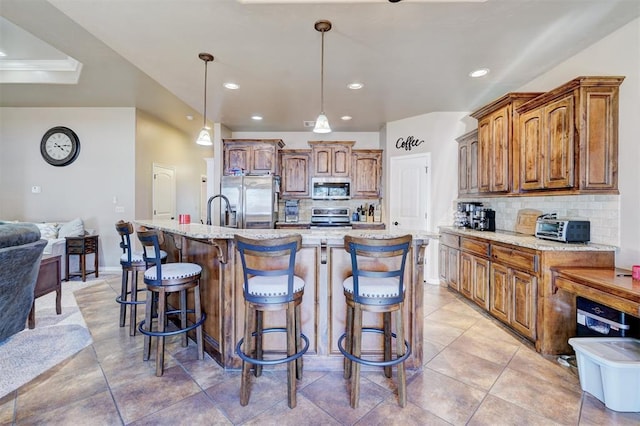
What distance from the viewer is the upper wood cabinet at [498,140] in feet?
10.5

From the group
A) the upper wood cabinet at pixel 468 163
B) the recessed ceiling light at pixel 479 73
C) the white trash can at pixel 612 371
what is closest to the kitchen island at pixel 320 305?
the white trash can at pixel 612 371

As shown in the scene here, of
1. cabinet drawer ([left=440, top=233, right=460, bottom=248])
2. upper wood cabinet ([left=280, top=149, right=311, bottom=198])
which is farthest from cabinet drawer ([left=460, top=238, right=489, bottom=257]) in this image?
upper wood cabinet ([left=280, top=149, right=311, bottom=198])

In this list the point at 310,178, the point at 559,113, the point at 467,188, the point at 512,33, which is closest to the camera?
the point at 512,33

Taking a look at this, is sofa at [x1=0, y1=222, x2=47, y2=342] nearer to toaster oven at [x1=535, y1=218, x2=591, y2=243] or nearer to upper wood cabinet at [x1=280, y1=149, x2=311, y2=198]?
upper wood cabinet at [x1=280, y1=149, x2=311, y2=198]

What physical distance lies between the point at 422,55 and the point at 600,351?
9.34 feet

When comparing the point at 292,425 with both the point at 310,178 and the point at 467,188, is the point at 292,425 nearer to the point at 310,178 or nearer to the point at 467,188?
the point at 467,188

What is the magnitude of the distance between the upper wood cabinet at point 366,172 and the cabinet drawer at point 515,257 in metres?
2.65

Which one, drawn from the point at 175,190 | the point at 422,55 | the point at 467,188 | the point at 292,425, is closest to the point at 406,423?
the point at 292,425

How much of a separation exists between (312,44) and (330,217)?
3301 millimetres

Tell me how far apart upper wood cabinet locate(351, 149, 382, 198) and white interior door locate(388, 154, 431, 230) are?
327 mm

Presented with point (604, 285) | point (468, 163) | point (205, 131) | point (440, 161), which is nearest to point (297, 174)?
point (205, 131)

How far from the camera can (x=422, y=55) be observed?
289 centimetres

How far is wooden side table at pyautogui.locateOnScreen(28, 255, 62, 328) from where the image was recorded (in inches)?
116

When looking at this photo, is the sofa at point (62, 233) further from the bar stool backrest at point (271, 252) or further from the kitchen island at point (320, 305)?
the bar stool backrest at point (271, 252)
